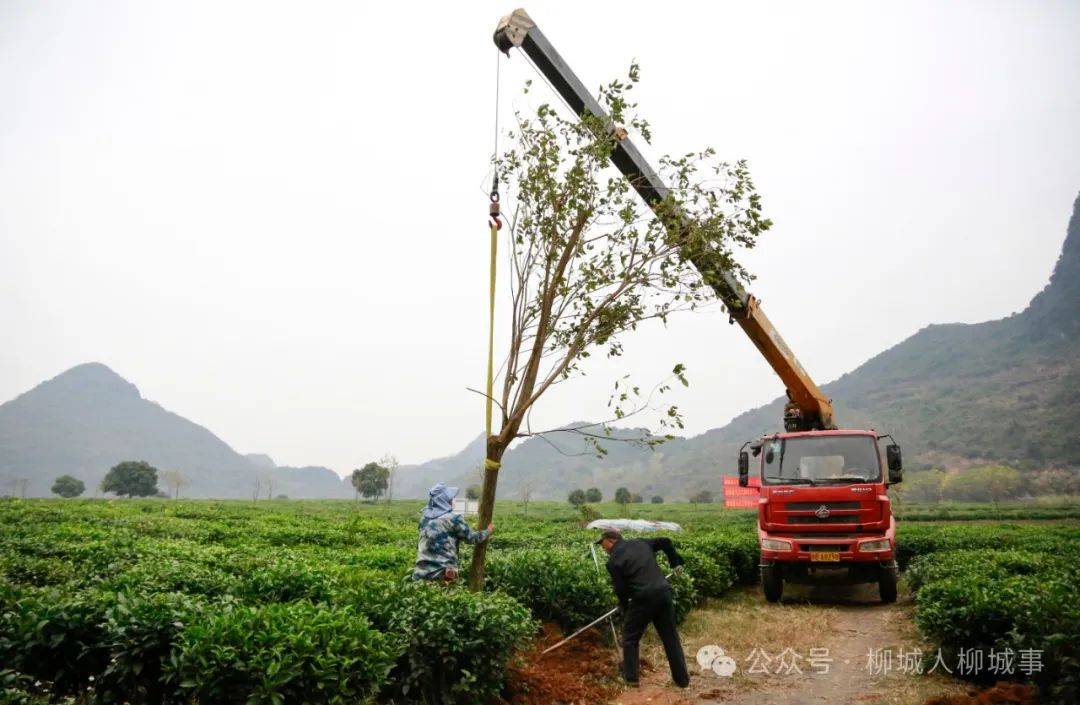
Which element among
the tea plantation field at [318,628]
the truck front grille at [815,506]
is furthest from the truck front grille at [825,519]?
the tea plantation field at [318,628]

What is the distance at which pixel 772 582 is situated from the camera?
39.9ft

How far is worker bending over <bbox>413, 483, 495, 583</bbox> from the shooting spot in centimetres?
748

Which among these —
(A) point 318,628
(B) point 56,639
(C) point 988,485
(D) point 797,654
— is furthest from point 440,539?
(C) point 988,485

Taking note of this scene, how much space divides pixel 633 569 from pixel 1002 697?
11.2ft

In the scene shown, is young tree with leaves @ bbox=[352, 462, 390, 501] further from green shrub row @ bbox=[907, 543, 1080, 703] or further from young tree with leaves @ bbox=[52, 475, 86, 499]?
green shrub row @ bbox=[907, 543, 1080, 703]

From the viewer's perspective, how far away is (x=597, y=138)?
7.41m

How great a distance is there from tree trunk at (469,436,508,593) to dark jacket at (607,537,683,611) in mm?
1445

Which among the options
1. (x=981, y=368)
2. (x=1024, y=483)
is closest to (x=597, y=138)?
(x=1024, y=483)

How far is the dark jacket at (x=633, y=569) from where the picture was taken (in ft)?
23.3

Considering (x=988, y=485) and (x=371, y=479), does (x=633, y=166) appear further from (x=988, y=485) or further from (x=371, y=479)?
(x=988, y=485)

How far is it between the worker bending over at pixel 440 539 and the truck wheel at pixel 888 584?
824 cm

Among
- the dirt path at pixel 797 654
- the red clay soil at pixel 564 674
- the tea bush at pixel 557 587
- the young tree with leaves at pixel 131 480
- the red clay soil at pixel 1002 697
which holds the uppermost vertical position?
the tea bush at pixel 557 587

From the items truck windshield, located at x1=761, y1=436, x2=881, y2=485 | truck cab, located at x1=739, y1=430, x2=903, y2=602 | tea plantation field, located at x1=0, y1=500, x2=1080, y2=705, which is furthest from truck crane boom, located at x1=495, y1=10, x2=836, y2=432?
tea plantation field, located at x1=0, y1=500, x2=1080, y2=705

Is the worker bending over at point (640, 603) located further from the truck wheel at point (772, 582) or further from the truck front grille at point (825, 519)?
the truck wheel at point (772, 582)
